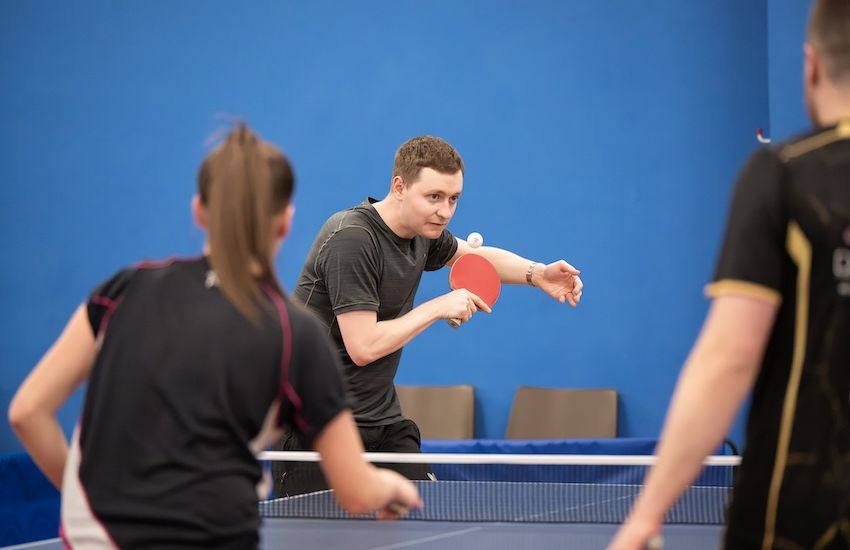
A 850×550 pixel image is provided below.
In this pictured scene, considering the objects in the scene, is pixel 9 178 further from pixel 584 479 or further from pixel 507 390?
pixel 584 479

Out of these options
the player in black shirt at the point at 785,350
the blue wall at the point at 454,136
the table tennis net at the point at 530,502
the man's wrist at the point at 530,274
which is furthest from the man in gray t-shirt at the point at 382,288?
the blue wall at the point at 454,136

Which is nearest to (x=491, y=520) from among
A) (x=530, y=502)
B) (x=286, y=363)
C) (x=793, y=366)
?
(x=530, y=502)

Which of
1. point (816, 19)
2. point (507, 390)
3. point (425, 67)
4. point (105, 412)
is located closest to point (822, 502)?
point (816, 19)

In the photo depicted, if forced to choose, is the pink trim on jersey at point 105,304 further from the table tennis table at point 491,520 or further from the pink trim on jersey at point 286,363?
the table tennis table at point 491,520

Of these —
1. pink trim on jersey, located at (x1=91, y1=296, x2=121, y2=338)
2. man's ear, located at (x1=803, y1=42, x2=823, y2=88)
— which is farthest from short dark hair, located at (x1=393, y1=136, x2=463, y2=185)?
man's ear, located at (x1=803, y1=42, x2=823, y2=88)

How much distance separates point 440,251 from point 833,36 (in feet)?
9.89

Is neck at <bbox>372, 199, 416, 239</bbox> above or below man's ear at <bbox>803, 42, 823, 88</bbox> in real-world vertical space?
below

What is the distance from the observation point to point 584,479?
5.55 m

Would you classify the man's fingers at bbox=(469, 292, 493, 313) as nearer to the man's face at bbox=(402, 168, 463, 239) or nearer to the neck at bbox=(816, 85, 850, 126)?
the man's face at bbox=(402, 168, 463, 239)

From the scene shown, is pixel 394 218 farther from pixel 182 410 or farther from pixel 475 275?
pixel 182 410

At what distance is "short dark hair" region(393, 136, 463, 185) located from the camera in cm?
414

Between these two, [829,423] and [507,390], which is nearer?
[829,423]

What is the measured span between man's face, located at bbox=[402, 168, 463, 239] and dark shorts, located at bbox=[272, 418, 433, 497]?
77 cm

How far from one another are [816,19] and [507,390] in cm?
559
